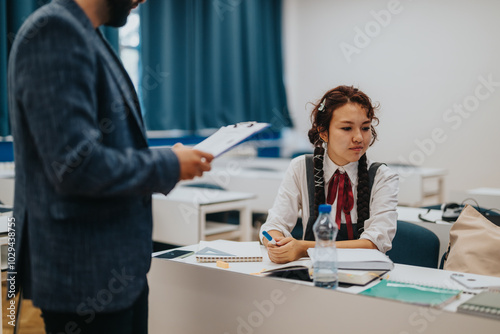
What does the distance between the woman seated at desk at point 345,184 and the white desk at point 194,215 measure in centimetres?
130

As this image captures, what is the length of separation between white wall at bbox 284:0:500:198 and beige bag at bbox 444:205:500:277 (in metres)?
4.02

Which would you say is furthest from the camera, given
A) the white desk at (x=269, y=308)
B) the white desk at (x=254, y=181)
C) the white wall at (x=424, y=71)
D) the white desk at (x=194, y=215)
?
the white wall at (x=424, y=71)

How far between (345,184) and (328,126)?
226mm

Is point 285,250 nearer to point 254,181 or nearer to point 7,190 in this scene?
point 7,190

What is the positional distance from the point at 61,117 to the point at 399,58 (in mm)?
5675

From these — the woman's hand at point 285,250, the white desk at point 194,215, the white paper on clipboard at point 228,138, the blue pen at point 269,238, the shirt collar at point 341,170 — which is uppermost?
the white paper on clipboard at point 228,138

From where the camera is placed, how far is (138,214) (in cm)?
109

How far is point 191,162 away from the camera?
1089 mm

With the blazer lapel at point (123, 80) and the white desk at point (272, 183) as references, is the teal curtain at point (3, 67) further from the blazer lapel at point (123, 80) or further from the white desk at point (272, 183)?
the blazer lapel at point (123, 80)

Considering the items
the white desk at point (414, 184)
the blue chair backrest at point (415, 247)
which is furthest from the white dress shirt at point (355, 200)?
the white desk at point (414, 184)

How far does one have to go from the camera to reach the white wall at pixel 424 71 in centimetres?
556

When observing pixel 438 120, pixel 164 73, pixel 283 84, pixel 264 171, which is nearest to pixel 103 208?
pixel 264 171

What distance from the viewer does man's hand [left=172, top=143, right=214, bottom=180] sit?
3.53ft

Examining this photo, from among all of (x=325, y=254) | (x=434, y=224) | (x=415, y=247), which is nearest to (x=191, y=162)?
(x=325, y=254)
